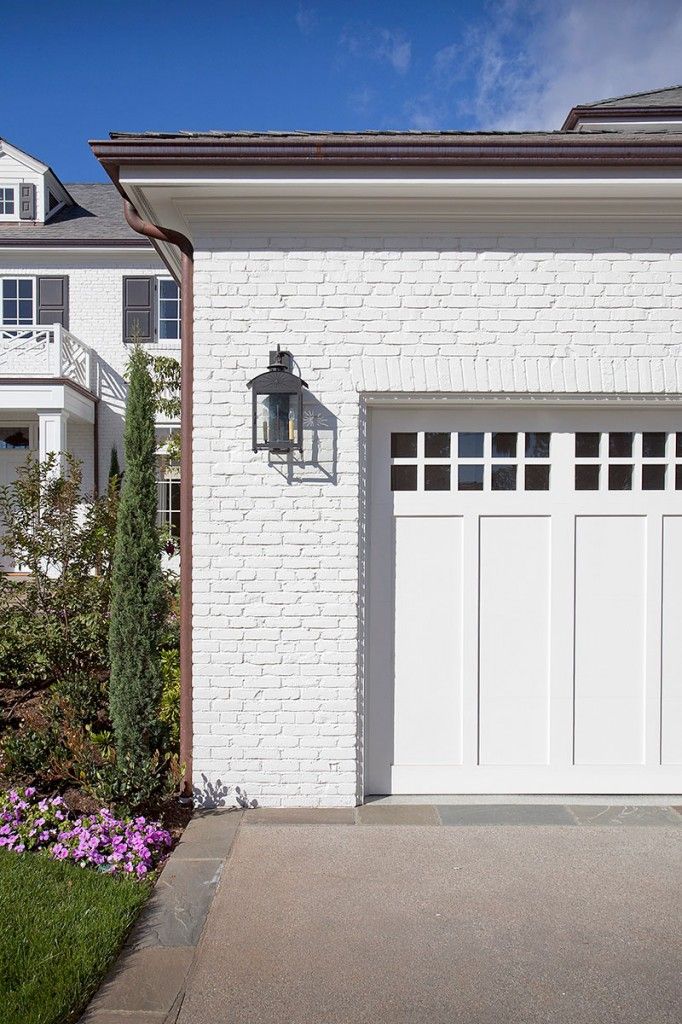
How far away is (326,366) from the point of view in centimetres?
427

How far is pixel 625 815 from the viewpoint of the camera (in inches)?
166

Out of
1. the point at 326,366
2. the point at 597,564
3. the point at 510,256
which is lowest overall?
the point at 597,564

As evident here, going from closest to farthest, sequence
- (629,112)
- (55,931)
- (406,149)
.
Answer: (55,931) < (406,149) < (629,112)

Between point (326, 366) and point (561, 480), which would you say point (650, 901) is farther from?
point (326, 366)

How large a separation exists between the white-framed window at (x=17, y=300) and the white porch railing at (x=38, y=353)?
37.2 inches

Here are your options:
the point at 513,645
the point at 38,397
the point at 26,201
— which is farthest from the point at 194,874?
the point at 26,201

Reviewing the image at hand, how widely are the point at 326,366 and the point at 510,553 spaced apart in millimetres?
1583

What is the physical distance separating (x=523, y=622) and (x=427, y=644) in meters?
0.60

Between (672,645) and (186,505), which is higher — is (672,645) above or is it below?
below

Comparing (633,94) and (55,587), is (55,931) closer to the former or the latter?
(55,587)

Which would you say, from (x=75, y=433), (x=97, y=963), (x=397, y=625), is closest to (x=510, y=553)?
(x=397, y=625)

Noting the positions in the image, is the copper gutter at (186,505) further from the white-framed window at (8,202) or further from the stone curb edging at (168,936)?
the white-framed window at (8,202)

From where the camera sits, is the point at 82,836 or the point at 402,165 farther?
the point at 402,165

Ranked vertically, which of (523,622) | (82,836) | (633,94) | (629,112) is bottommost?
(82,836)
